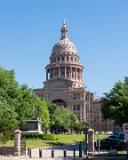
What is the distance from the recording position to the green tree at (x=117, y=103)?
56125 mm

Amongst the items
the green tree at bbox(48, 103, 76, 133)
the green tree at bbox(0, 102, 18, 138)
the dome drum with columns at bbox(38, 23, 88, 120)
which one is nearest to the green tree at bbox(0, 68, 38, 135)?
the green tree at bbox(0, 102, 18, 138)

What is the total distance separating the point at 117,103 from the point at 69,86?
4408 inches

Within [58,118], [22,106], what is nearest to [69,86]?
[58,118]

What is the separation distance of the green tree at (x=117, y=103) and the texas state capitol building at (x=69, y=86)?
10739 cm

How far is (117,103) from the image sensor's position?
58.2 meters

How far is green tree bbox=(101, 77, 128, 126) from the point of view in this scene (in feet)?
184

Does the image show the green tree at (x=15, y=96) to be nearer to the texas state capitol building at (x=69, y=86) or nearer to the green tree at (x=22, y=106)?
the green tree at (x=22, y=106)

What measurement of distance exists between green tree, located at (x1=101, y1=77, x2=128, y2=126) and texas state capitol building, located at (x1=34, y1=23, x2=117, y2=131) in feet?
352

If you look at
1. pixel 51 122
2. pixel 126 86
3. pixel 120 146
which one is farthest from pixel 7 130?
pixel 51 122

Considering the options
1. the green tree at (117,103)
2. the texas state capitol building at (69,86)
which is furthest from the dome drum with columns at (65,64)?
the green tree at (117,103)

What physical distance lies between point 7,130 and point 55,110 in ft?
246

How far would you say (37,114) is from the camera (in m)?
90.6

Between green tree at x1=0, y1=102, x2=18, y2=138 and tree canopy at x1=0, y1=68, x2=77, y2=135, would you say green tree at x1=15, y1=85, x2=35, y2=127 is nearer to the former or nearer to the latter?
tree canopy at x1=0, y1=68, x2=77, y2=135

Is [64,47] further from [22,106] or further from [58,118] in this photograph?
[22,106]
